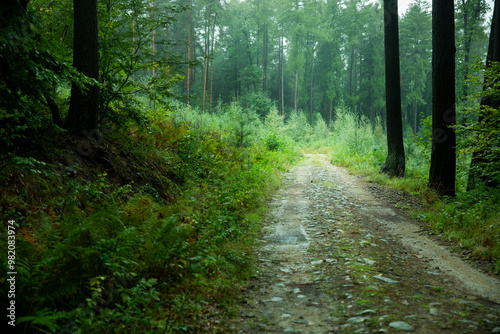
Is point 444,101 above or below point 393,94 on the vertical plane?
below

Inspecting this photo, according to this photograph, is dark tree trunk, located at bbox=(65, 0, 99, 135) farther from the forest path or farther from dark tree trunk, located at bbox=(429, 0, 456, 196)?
dark tree trunk, located at bbox=(429, 0, 456, 196)

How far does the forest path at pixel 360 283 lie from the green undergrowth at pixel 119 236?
0.51 meters

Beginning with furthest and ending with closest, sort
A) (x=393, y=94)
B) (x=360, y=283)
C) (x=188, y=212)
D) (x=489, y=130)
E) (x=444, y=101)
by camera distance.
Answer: (x=393, y=94) → (x=444, y=101) → (x=489, y=130) → (x=188, y=212) → (x=360, y=283)

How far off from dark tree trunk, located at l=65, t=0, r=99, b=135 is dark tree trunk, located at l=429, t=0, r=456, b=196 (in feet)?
29.0

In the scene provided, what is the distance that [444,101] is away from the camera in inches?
332

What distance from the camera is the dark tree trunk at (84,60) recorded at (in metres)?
6.23

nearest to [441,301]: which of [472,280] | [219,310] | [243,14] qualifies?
[472,280]

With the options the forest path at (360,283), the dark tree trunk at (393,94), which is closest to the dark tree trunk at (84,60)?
the forest path at (360,283)

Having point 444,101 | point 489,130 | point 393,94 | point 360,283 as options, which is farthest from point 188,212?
point 393,94

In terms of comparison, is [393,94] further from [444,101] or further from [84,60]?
[84,60]

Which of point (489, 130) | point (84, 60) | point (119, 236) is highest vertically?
point (84, 60)

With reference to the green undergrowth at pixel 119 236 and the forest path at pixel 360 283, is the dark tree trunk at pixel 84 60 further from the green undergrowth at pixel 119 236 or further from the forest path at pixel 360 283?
the forest path at pixel 360 283

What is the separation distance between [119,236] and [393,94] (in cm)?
1229

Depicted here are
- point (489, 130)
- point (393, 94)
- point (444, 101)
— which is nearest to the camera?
point (489, 130)
